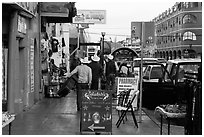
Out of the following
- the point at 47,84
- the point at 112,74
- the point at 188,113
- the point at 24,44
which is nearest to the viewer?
the point at 188,113

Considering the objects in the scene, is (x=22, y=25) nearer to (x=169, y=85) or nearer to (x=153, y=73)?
(x=169, y=85)

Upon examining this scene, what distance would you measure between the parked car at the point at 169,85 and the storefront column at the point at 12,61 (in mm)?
4915

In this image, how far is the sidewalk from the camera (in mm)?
8945

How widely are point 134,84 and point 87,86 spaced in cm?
150

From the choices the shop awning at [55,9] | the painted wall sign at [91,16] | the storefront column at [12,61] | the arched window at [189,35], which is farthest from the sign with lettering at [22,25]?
the arched window at [189,35]

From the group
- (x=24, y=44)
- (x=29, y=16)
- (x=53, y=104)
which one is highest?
(x=29, y=16)

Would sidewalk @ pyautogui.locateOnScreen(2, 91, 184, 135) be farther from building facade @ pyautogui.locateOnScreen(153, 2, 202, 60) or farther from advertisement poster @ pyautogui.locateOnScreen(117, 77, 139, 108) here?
building facade @ pyautogui.locateOnScreen(153, 2, 202, 60)

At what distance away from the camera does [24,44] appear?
12.2m

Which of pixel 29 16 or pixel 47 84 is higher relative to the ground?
pixel 29 16

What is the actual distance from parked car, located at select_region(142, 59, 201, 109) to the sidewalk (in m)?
1.44

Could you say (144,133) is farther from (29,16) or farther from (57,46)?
(57,46)

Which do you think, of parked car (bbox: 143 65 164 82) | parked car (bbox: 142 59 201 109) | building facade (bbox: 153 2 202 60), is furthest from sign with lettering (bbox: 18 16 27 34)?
building facade (bbox: 153 2 202 60)

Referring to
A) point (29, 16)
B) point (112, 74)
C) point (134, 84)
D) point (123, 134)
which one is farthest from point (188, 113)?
point (112, 74)

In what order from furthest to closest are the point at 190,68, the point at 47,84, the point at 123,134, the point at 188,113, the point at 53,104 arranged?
1. the point at 47,84
2. the point at 53,104
3. the point at 190,68
4. the point at 123,134
5. the point at 188,113
